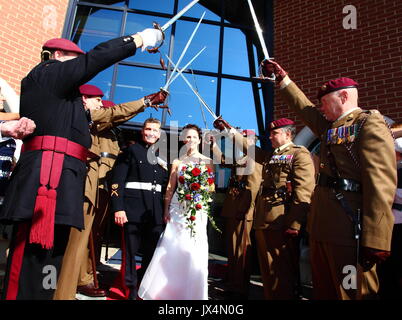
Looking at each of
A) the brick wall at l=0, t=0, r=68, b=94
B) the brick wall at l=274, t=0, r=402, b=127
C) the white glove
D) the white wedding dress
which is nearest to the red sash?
the white glove

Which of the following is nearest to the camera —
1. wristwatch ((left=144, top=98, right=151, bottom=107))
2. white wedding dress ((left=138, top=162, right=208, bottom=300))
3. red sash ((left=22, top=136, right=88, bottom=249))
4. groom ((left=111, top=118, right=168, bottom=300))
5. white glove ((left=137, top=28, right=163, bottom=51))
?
red sash ((left=22, top=136, right=88, bottom=249))

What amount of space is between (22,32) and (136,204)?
3.82 metres

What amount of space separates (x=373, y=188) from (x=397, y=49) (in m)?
3.41

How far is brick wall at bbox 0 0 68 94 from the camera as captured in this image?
15.2 ft

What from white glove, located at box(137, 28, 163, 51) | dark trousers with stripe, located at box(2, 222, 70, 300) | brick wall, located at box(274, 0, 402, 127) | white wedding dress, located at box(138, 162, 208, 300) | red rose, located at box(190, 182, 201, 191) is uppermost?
brick wall, located at box(274, 0, 402, 127)

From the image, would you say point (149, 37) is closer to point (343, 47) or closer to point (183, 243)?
point (183, 243)

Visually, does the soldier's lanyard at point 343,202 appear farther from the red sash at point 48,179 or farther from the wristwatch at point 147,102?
the wristwatch at point 147,102

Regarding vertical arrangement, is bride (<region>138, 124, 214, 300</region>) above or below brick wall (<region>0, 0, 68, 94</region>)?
below

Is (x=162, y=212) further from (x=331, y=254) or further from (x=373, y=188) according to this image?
(x=373, y=188)

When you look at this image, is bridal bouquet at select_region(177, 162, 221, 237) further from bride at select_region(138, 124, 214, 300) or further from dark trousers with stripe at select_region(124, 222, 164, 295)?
dark trousers with stripe at select_region(124, 222, 164, 295)

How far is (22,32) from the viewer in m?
4.83

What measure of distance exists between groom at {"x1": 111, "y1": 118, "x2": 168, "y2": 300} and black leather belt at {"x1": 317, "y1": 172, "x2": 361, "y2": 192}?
200cm

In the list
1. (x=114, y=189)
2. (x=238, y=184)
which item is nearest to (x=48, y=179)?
(x=114, y=189)

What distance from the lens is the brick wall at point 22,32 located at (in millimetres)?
4641
